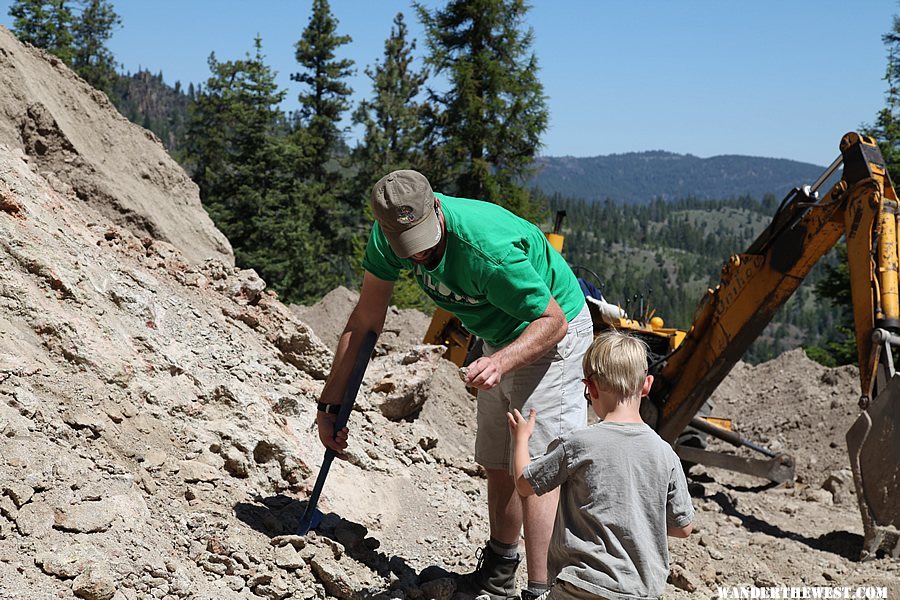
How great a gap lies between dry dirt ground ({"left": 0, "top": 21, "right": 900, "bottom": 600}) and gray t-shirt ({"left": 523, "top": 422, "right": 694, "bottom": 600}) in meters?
1.31

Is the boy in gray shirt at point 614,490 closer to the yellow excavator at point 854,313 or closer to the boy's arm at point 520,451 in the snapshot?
the boy's arm at point 520,451

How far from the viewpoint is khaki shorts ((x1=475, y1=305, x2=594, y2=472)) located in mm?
3602

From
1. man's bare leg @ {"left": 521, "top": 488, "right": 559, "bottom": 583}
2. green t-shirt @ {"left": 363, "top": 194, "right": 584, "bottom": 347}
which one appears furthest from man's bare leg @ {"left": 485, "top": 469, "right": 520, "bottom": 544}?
green t-shirt @ {"left": 363, "top": 194, "right": 584, "bottom": 347}

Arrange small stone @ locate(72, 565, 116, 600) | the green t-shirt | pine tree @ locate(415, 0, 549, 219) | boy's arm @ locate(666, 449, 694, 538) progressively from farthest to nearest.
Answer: pine tree @ locate(415, 0, 549, 219), the green t-shirt, small stone @ locate(72, 565, 116, 600), boy's arm @ locate(666, 449, 694, 538)

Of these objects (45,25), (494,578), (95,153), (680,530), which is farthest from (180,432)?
(45,25)

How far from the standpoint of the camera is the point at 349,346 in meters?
3.94

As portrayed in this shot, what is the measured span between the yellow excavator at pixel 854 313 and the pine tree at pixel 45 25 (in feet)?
86.1

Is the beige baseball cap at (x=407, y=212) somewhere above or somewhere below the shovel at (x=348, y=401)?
above

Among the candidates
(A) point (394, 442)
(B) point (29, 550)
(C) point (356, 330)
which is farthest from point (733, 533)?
(B) point (29, 550)

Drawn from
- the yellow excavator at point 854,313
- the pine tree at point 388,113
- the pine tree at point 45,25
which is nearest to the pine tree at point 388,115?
the pine tree at point 388,113

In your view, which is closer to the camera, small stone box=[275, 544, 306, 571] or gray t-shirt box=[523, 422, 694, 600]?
gray t-shirt box=[523, 422, 694, 600]

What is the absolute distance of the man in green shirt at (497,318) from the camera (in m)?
3.29

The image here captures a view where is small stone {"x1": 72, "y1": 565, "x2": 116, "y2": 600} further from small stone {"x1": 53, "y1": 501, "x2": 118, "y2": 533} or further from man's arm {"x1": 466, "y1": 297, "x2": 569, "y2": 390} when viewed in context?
man's arm {"x1": 466, "y1": 297, "x2": 569, "y2": 390}

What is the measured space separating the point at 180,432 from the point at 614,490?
7.60ft
